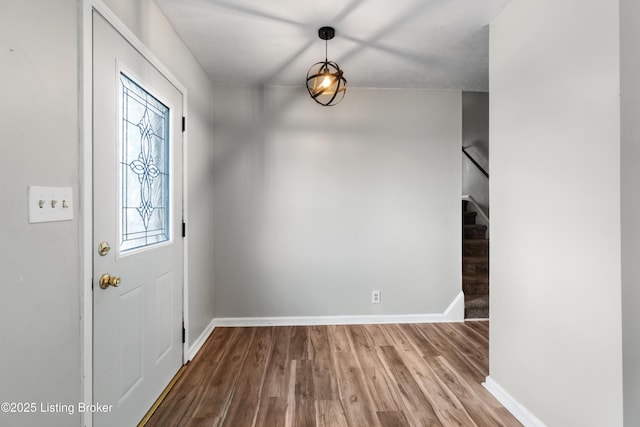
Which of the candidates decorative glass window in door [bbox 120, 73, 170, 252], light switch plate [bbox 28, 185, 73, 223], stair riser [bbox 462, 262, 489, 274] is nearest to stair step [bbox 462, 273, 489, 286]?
stair riser [bbox 462, 262, 489, 274]

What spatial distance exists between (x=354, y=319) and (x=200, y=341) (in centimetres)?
149

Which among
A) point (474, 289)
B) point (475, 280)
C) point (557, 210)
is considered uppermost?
point (557, 210)

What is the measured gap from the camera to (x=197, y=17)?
1899 millimetres

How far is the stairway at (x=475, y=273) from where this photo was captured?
310cm

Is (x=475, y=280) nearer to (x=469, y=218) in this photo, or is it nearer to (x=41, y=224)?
(x=469, y=218)

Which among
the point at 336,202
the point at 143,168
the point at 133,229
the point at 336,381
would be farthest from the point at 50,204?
the point at 336,202

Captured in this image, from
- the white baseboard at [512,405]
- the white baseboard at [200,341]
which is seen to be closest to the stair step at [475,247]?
the white baseboard at [512,405]

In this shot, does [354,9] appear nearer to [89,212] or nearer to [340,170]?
[340,170]

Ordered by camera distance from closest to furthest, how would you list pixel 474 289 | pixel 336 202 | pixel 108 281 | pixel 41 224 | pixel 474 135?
pixel 41 224, pixel 108 281, pixel 336 202, pixel 474 289, pixel 474 135

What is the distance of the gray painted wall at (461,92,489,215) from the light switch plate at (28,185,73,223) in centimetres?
513

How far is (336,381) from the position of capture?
2006mm

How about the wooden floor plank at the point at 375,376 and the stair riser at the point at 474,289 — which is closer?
the wooden floor plank at the point at 375,376

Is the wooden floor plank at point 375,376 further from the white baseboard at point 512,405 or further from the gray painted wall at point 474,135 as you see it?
the gray painted wall at point 474,135

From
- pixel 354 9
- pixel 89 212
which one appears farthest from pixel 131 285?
pixel 354 9
